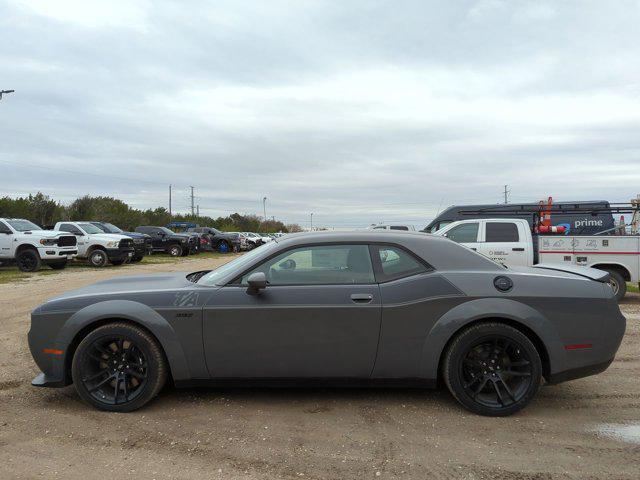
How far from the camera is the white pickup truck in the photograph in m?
9.62

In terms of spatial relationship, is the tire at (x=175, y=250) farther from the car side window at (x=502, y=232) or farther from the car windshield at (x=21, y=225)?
the car side window at (x=502, y=232)

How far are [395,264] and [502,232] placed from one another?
7.29m

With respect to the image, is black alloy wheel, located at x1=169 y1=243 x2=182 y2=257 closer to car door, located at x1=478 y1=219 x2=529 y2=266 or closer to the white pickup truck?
the white pickup truck

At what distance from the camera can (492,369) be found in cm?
385

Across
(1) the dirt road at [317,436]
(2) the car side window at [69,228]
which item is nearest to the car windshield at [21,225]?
(2) the car side window at [69,228]

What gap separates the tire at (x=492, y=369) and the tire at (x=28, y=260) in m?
17.0

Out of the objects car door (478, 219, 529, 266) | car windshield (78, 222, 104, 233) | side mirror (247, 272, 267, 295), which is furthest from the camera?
car windshield (78, 222, 104, 233)

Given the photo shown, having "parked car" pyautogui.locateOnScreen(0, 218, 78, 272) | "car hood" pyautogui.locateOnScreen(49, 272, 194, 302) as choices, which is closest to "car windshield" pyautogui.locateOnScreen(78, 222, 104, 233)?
"parked car" pyautogui.locateOnScreen(0, 218, 78, 272)

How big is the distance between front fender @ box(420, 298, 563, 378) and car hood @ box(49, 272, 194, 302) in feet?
6.80

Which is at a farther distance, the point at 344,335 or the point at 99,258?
the point at 99,258

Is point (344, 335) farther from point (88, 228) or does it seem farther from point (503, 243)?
point (88, 228)

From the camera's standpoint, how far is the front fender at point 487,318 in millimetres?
3779

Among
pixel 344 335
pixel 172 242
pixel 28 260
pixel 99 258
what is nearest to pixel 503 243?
pixel 344 335

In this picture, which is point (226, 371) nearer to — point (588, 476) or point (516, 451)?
point (516, 451)
